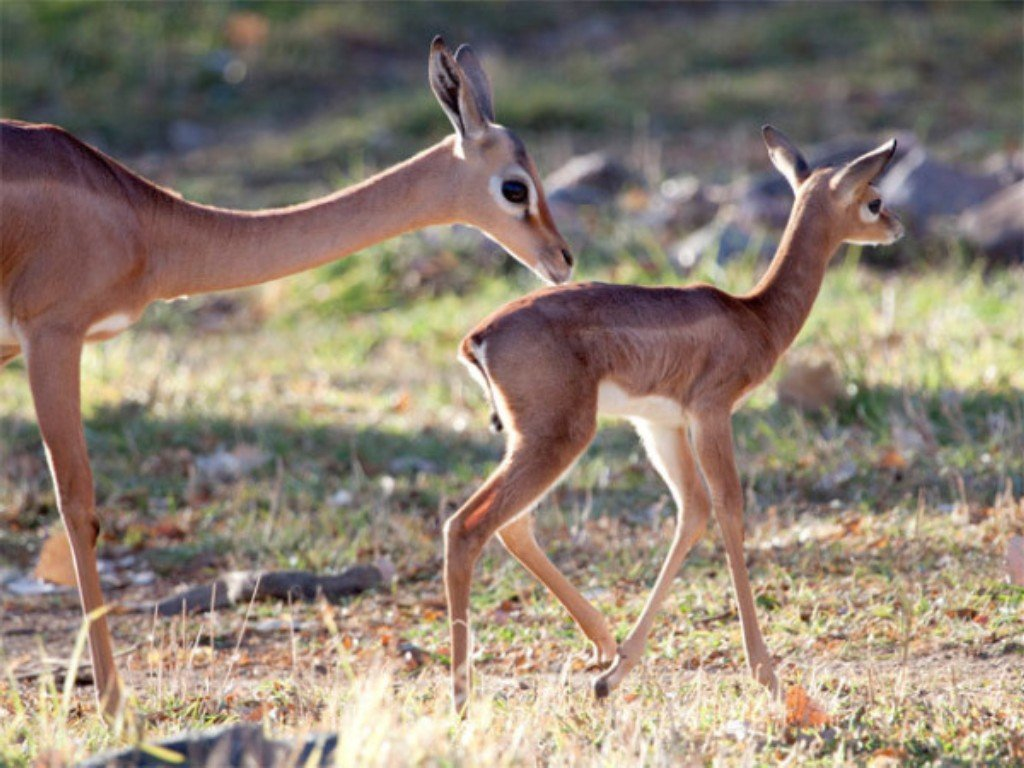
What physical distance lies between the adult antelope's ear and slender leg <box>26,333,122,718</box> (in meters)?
1.38

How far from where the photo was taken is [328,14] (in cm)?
1841

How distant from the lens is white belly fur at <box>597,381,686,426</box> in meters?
4.55

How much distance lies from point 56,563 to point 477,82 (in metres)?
2.37

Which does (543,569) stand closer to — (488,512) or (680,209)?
(488,512)

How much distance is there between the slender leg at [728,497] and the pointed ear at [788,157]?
1.02m

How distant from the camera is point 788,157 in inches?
209

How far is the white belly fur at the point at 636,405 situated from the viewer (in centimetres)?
455

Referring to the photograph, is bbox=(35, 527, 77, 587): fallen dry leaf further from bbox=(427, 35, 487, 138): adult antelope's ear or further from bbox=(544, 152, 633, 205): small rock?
bbox=(544, 152, 633, 205): small rock

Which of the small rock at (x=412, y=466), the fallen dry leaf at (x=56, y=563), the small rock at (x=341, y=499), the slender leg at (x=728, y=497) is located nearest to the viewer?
the slender leg at (x=728, y=497)

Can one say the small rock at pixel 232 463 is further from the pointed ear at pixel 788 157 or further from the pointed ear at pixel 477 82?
the pointed ear at pixel 788 157

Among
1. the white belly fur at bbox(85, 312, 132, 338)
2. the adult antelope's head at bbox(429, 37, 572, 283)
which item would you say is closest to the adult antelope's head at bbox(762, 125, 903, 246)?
the adult antelope's head at bbox(429, 37, 572, 283)

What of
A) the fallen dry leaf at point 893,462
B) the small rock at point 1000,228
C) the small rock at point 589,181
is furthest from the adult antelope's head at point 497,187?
the small rock at point 589,181

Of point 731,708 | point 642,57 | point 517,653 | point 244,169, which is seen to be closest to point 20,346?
point 517,653

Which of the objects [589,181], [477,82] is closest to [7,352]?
[477,82]
